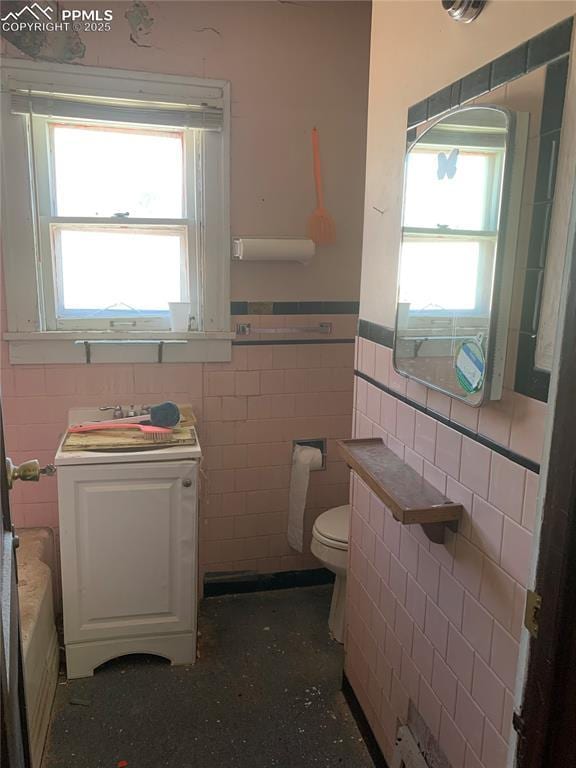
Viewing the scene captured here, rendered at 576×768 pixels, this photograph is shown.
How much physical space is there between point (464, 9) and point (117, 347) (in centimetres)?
186

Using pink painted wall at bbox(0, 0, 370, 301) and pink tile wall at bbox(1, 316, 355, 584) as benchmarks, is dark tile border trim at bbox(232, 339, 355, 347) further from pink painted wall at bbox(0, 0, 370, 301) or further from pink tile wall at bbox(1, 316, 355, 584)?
pink painted wall at bbox(0, 0, 370, 301)

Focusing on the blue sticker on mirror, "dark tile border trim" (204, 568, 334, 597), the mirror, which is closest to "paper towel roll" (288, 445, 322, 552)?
"dark tile border trim" (204, 568, 334, 597)

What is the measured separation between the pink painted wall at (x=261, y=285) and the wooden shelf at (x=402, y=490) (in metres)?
1.03

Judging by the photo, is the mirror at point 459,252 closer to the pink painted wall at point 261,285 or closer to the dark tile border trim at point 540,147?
the dark tile border trim at point 540,147

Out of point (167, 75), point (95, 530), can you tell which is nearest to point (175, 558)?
point (95, 530)

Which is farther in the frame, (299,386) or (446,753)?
(299,386)

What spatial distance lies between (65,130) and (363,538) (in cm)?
204

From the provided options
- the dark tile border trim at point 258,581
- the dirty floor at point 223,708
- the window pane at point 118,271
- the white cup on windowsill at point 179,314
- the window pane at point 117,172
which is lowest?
the dirty floor at point 223,708

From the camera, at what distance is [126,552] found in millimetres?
2303

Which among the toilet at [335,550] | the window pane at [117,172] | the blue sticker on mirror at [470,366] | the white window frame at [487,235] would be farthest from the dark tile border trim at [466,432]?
the window pane at [117,172]

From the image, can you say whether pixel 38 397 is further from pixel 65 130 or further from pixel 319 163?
pixel 319 163

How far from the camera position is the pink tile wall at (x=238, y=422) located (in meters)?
2.57

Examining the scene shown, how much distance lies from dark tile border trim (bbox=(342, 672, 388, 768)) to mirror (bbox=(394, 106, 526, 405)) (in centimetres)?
127

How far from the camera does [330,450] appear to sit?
2.95 m
